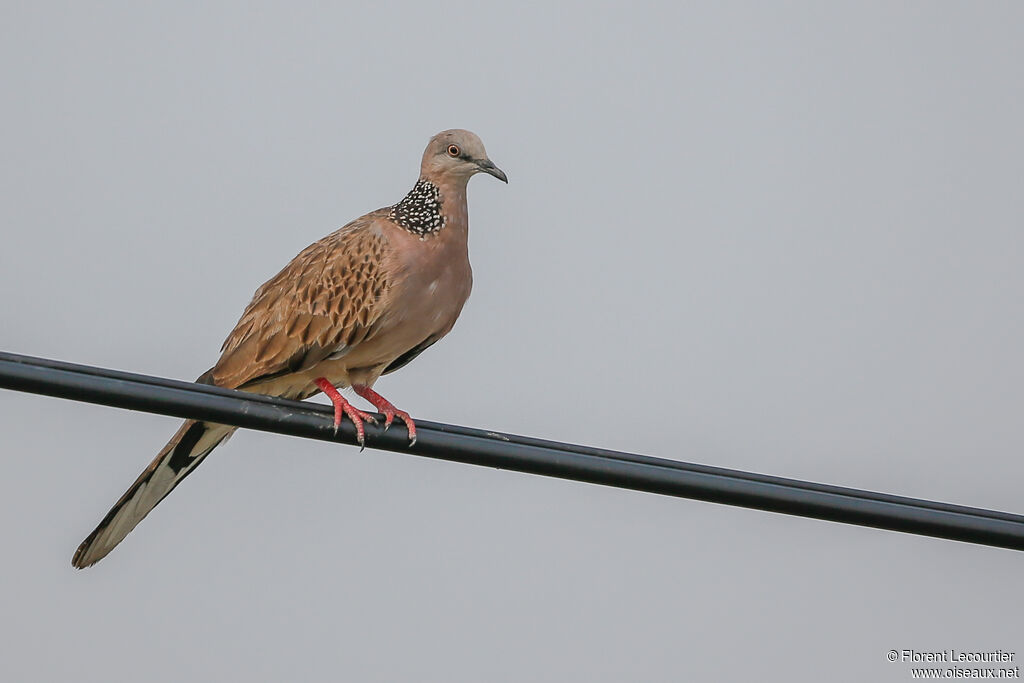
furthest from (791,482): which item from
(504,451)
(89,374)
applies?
(89,374)

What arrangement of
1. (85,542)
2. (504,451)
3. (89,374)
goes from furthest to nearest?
(85,542) < (504,451) < (89,374)

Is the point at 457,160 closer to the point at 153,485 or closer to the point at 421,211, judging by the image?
the point at 421,211

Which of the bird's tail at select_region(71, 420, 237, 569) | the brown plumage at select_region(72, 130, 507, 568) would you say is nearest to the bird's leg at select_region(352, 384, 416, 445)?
the brown plumage at select_region(72, 130, 507, 568)

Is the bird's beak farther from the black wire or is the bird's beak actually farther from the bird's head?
the black wire

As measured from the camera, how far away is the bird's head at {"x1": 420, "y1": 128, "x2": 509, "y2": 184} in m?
7.56

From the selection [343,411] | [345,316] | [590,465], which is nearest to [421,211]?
[345,316]

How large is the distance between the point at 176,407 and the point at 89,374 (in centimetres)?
27

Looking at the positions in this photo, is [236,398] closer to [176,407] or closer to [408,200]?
[176,407]

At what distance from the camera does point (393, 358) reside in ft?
23.9

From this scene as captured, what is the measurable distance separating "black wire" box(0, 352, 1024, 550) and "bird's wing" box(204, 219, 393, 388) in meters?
2.04

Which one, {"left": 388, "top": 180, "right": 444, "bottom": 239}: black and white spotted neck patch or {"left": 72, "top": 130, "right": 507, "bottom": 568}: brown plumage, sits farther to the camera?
{"left": 388, "top": 180, "right": 444, "bottom": 239}: black and white spotted neck patch

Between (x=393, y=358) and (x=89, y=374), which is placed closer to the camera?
(x=89, y=374)

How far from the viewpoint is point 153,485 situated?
670 centimetres

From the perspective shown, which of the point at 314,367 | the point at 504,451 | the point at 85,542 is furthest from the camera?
the point at 314,367
